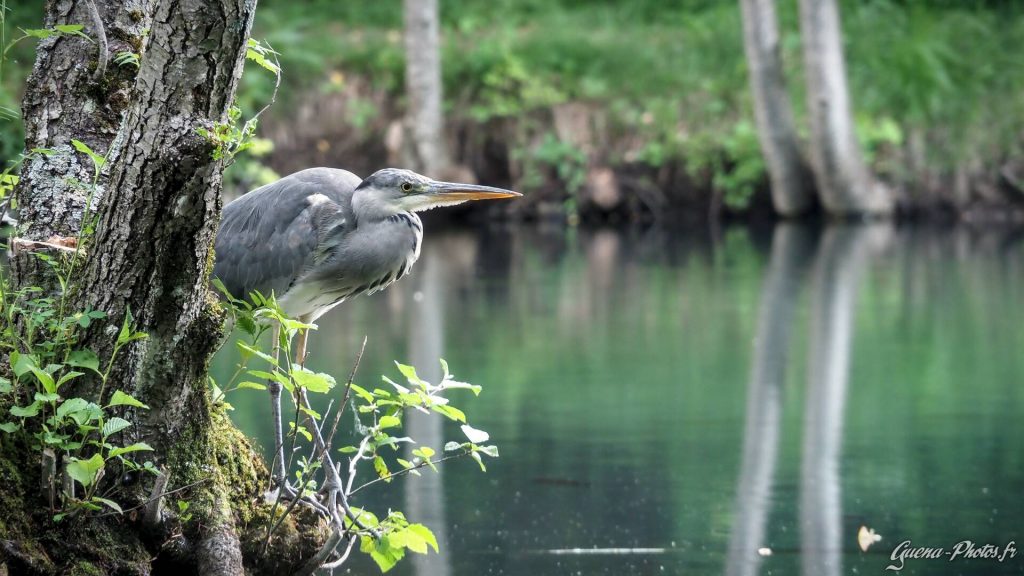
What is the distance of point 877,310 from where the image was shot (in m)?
10.6

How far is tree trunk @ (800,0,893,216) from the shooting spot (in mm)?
16219

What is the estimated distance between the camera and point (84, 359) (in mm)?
3283

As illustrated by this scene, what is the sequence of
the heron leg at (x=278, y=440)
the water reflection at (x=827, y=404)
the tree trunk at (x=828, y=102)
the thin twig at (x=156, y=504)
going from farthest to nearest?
the tree trunk at (x=828, y=102)
the water reflection at (x=827, y=404)
the heron leg at (x=278, y=440)
the thin twig at (x=156, y=504)

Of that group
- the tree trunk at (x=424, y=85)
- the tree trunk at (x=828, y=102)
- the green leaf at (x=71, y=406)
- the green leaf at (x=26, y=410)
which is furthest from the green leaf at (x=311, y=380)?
the tree trunk at (x=424, y=85)

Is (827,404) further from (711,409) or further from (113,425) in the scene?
(113,425)

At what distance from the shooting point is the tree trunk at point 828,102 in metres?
16.2

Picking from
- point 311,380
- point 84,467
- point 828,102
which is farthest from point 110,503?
point 828,102

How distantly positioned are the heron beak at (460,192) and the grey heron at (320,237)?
29mm

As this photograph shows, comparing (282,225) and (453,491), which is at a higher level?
(282,225)

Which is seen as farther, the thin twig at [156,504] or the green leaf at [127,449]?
the thin twig at [156,504]

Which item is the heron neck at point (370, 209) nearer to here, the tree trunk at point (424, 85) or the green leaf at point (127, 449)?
the green leaf at point (127, 449)

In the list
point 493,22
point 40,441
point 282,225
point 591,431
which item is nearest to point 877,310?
point 591,431

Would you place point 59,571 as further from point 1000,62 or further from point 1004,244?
point 1000,62

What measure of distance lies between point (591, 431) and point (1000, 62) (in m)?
14.2
